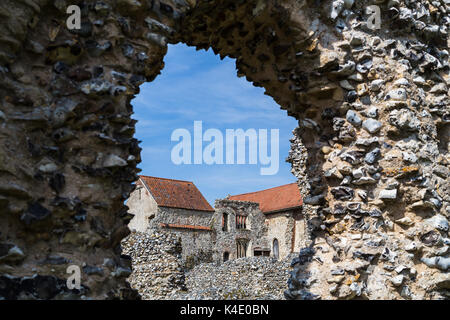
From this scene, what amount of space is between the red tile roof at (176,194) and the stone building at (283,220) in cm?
254

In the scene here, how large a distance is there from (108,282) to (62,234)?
44cm

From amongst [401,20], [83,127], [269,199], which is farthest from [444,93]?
[269,199]

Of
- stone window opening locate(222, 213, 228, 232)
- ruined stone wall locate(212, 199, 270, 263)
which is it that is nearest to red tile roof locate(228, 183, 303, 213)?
ruined stone wall locate(212, 199, 270, 263)

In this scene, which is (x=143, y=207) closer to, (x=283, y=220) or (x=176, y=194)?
(x=176, y=194)

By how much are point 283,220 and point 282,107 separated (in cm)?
2560

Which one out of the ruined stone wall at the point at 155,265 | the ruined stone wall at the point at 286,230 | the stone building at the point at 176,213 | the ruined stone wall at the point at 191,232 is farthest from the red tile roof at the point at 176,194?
the ruined stone wall at the point at 155,265

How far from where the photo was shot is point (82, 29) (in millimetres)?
2770

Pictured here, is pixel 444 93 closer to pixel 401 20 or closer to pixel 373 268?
pixel 401 20

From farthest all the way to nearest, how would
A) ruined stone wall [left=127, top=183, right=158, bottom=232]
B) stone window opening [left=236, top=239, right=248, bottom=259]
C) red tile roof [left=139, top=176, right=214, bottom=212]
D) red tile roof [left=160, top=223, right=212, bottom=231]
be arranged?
stone window opening [left=236, top=239, right=248, bottom=259] < red tile roof [left=139, top=176, right=214, bottom=212] < ruined stone wall [left=127, top=183, right=158, bottom=232] < red tile roof [left=160, top=223, right=212, bottom=231]

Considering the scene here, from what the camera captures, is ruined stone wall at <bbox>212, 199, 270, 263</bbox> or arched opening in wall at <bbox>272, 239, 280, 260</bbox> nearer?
ruined stone wall at <bbox>212, 199, 270, 263</bbox>

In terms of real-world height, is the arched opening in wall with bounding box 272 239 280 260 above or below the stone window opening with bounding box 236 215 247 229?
below

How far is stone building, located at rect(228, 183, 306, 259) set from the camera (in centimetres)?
2819

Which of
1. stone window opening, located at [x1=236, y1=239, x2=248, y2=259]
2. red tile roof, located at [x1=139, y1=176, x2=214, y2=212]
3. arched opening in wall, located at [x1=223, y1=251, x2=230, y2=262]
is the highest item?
red tile roof, located at [x1=139, y1=176, x2=214, y2=212]

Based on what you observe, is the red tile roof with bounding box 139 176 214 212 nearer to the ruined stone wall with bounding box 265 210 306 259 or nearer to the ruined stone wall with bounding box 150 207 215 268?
the ruined stone wall with bounding box 150 207 215 268
